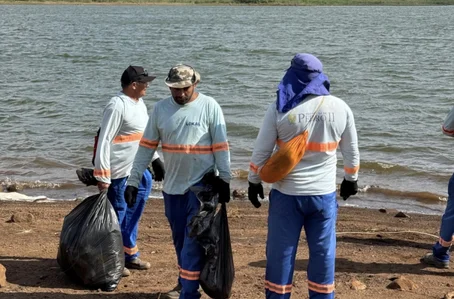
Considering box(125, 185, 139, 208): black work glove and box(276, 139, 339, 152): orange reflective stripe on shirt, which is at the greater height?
box(276, 139, 339, 152): orange reflective stripe on shirt

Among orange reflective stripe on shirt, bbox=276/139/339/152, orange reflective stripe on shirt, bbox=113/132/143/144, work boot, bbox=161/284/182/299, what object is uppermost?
orange reflective stripe on shirt, bbox=276/139/339/152

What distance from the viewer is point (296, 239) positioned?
5055mm

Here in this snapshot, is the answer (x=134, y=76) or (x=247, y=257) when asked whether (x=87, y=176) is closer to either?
(x=134, y=76)

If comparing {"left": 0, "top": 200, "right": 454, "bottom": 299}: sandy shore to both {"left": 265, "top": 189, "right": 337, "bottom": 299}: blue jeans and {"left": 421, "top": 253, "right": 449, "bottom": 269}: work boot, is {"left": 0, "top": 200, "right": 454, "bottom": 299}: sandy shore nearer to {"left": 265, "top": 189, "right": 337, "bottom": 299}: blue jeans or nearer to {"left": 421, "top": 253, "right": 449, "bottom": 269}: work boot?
{"left": 421, "top": 253, "right": 449, "bottom": 269}: work boot

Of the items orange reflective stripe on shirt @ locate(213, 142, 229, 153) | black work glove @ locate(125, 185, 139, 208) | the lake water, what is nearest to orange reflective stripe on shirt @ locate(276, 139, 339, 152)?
orange reflective stripe on shirt @ locate(213, 142, 229, 153)

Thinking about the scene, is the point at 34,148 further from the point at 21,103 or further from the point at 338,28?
the point at 338,28

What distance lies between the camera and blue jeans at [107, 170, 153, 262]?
21.4 feet

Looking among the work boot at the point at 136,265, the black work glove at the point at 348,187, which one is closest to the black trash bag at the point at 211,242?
the black work glove at the point at 348,187

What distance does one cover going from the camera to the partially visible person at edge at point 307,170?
192 inches

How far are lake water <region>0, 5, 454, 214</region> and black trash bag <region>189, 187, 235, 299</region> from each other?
221 inches

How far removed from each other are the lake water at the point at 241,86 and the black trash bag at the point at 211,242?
5619 millimetres

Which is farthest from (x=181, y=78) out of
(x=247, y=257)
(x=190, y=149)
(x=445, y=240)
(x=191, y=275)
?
(x=445, y=240)

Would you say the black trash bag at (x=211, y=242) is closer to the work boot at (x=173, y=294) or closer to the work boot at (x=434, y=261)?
the work boot at (x=173, y=294)

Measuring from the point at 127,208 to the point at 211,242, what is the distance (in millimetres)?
1421
